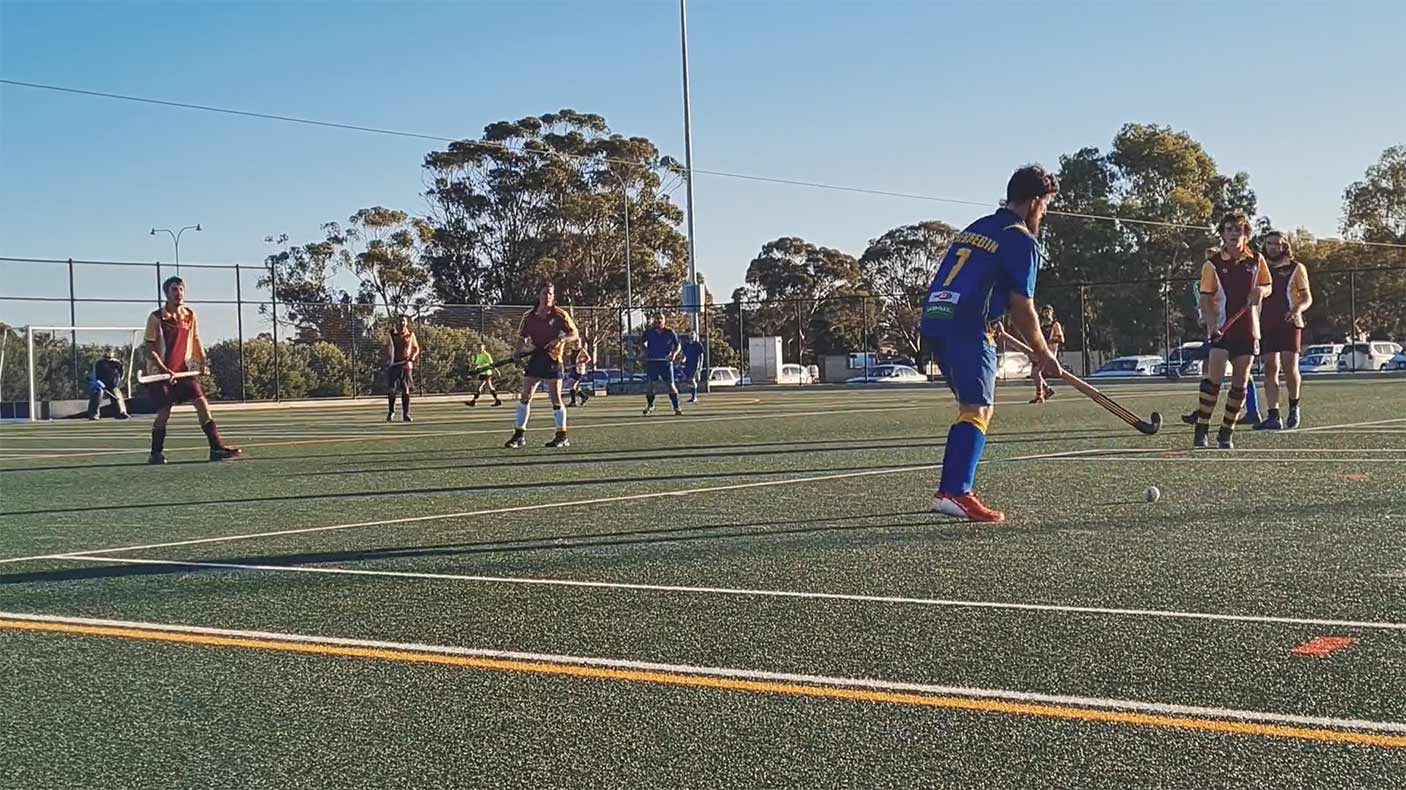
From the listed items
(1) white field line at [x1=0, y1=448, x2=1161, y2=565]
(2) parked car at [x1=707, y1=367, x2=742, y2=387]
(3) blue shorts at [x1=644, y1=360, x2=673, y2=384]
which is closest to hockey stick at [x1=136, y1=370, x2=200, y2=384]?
(1) white field line at [x1=0, y1=448, x2=1161, y2=565]

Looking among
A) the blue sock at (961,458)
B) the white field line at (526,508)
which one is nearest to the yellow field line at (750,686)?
the white field line at (526,508)

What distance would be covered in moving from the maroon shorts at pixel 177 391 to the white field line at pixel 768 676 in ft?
28.4

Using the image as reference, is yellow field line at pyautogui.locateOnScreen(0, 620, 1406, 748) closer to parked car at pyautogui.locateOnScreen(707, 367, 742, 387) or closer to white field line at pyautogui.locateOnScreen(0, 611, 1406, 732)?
white field line at pyautogui.locateOnScreen(0, 611, 1406, 732)

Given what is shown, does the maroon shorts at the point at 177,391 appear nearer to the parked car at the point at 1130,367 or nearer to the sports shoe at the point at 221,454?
the sports shoe at the point at 221,454

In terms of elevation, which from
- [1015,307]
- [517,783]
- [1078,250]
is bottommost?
[517,783]

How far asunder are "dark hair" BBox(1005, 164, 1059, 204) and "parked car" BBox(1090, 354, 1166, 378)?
169 feet

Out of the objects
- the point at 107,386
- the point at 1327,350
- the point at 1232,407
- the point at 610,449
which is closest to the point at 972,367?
the point at 1232,407

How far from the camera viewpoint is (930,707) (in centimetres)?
362

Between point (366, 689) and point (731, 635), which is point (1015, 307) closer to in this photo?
point (731, 635)

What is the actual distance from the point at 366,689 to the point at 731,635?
1234mm

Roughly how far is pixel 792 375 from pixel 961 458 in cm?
5577

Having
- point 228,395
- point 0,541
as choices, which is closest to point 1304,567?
point 0,541

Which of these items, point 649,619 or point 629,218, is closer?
point 649,619

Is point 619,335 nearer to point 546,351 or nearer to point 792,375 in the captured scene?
point 792,375
